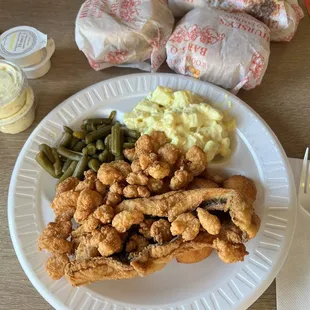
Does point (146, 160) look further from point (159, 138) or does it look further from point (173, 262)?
point (173, 262)

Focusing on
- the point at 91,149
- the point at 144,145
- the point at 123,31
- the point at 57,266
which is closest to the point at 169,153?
the point at 144,145

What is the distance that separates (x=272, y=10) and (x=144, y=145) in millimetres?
929

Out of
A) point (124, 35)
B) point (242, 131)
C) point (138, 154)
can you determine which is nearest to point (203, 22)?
point (124, 35)

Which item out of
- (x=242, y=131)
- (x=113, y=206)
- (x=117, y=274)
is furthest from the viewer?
(x=242, y=131)

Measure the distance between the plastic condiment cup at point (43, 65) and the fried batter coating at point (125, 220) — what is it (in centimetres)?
95

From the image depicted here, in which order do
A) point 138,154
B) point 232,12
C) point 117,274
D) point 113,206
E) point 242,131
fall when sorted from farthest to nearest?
1. point 232,12
2. point 242,131
3. point 138,154
4. point 113,206
5. point 117,274

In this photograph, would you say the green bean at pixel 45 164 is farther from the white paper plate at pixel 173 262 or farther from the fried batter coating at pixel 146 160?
the fried batter coating at pixel 146 160

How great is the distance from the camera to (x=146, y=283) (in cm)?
142

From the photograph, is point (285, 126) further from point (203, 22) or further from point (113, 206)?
point (113, 206)

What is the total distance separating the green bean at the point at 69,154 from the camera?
1626 mm

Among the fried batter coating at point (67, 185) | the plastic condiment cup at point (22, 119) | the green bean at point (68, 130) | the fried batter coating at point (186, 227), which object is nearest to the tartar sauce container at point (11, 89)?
the plastic condiment cup at point (22, 119)

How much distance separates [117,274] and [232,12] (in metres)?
1.29

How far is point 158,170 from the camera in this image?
4.65ft

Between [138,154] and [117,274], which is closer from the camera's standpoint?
[117,274]
